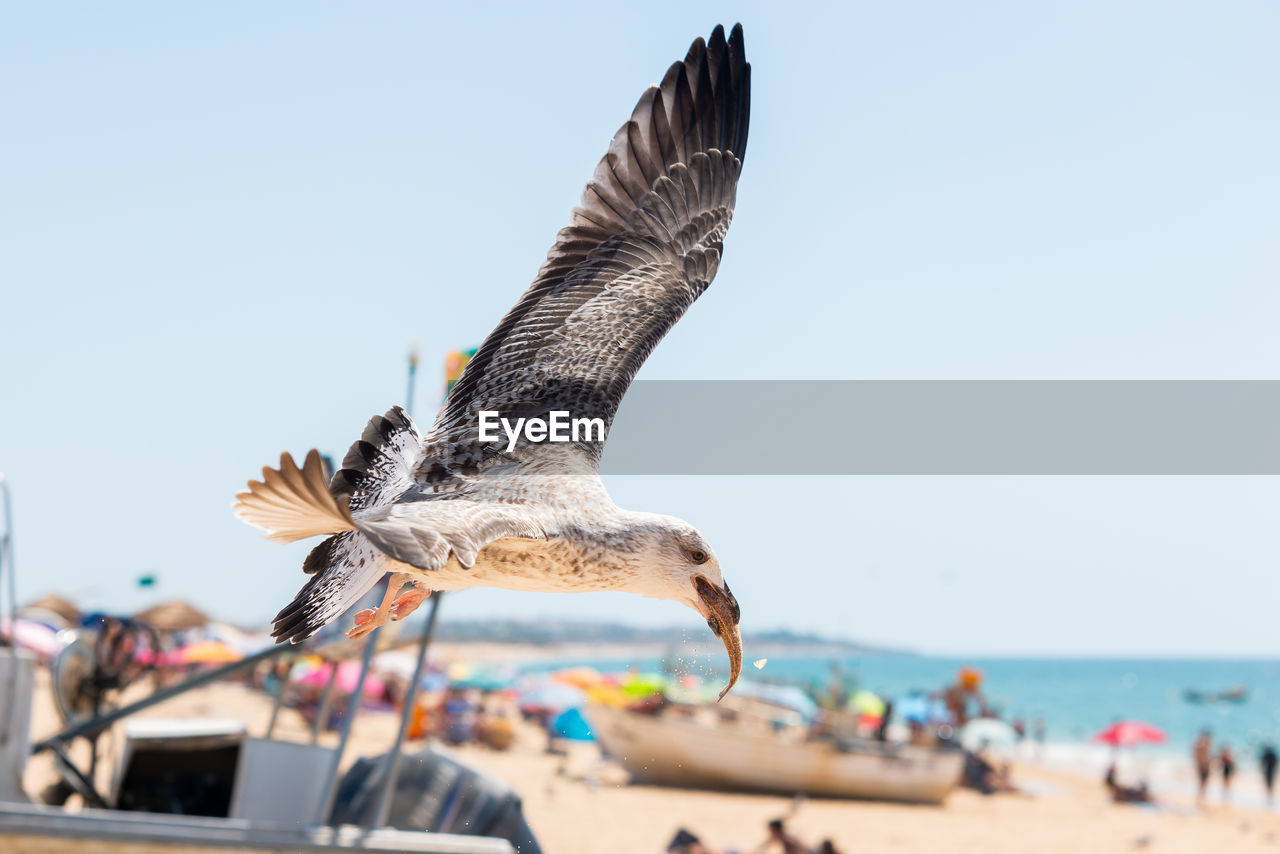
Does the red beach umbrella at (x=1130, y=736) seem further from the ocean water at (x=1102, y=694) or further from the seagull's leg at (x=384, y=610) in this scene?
the seagull's leg at (x=384, y=610)

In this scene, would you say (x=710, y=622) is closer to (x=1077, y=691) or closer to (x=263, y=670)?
(x=263, y=670)

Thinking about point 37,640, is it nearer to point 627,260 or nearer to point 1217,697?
point 627,260

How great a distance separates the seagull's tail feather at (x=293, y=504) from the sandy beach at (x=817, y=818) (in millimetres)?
15750

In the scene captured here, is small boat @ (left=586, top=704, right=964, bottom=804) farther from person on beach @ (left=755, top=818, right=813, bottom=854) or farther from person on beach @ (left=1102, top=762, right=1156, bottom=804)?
person on beach @ (left=755, top=818, right=813, bottom=854)

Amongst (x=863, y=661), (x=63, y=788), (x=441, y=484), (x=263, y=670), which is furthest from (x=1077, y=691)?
(x=441, y=484)

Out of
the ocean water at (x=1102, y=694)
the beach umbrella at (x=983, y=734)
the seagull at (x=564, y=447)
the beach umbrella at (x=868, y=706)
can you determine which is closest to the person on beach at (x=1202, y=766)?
the beach umbrella at (x=983, y=734)

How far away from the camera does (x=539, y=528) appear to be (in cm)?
340

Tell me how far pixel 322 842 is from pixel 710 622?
227 inches

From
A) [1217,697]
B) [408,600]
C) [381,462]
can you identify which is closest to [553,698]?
[381,462]

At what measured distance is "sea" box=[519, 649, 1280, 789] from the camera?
47531 mm

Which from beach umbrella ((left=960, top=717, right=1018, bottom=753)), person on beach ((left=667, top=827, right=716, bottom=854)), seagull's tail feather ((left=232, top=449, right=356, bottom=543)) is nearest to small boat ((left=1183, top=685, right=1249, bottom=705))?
beach umbrella ((left=960, top=717, right=1018, bottom=753))

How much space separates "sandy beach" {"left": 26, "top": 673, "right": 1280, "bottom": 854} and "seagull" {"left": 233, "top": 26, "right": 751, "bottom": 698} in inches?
559

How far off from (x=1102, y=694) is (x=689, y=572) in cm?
9952

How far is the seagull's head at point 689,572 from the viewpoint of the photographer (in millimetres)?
3412
